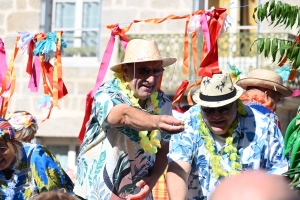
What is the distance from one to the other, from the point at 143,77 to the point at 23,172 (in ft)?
5.35

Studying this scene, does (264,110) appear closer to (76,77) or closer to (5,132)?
(5,132)

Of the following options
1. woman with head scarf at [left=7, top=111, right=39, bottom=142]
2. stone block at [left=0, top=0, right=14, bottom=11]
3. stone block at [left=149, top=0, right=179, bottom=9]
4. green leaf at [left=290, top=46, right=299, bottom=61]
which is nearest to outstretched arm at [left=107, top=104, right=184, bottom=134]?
green leaf at [left=290, top=46, right=299, bottom=61]

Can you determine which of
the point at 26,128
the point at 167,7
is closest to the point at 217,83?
the point at 26,128

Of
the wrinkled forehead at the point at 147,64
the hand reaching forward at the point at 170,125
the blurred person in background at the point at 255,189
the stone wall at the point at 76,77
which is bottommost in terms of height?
the stone wall at the point at 76,77

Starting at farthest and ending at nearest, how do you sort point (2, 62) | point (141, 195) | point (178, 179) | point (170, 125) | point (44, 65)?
point (2, 62) < point (44, 65) < point (178, 179) < point (141, 195) < point (170, 125)

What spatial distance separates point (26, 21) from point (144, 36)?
7.91 ft

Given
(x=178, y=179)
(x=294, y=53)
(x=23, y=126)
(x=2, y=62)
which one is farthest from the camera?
(x=2, y=62)

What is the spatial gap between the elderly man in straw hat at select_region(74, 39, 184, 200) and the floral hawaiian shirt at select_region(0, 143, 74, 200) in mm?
1014

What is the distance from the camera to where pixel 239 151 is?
5879 millimetres

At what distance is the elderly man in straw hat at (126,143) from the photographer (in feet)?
17.5

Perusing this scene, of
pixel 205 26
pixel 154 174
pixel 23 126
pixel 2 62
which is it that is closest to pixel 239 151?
pixel 154 174

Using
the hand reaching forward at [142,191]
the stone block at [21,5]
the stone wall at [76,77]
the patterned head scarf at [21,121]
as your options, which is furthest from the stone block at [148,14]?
the hand reaching forward at [142,191]

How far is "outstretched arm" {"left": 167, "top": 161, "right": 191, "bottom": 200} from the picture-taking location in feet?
18.4

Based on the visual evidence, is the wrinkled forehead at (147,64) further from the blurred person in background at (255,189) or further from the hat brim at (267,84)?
the blurred person in background at (255,189)
